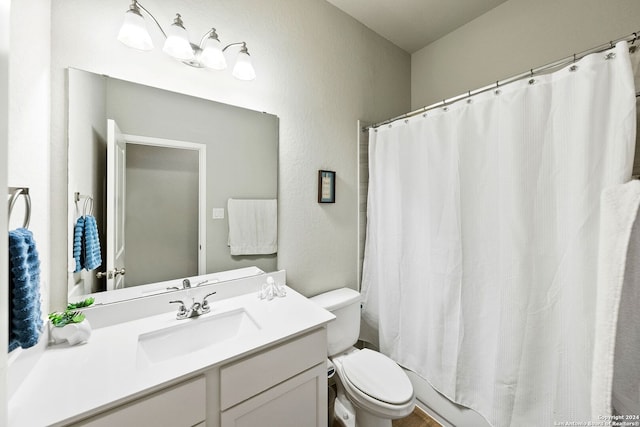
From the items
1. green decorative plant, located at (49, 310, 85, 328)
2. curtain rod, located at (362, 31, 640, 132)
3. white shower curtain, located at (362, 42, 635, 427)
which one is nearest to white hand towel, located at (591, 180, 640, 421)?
white shower curtain, located at (362, 42, 635, 427)

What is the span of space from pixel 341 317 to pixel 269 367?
736 mm

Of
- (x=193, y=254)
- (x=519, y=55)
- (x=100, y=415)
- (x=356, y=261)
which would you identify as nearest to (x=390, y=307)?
(x=356, y=261)

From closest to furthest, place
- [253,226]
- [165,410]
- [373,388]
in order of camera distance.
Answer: [165,410] < [373,388] < [253,226]

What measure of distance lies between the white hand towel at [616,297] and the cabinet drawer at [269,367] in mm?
832

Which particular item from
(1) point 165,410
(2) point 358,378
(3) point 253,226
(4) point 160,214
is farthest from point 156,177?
(2) point 358,378

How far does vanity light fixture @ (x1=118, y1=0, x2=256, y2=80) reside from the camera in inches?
40.6

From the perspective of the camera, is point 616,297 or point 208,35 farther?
point 208,35

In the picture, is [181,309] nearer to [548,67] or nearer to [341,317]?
[341,317]

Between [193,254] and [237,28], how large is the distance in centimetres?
123

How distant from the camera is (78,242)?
1010 millimetres

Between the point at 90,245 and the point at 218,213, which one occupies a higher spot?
the point at 218,213

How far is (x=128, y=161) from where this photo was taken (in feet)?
3.70

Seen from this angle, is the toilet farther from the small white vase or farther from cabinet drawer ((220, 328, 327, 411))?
the small white vase

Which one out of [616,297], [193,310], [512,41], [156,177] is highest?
[512,41]
